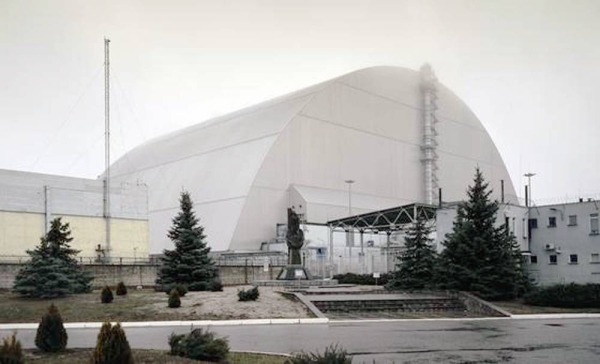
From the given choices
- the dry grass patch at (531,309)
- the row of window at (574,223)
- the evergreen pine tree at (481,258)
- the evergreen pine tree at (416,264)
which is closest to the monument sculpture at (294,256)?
the evergreen pine tree at (416,264)

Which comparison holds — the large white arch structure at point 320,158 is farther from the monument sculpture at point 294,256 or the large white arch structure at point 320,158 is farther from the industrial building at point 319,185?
the monument sculpture at point 294,256

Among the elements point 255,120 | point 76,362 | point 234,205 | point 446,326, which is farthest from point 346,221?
point 76,362

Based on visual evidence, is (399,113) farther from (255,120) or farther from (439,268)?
(439,268)

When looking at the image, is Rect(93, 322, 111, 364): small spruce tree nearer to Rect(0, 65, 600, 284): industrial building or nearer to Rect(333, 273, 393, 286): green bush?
Rect(0, 65, 600, 284): industrial building

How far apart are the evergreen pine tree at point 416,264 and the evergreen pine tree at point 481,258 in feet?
7.70

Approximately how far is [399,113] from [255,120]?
1648 cm

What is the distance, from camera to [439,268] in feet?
109

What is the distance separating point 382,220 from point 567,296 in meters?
29.9

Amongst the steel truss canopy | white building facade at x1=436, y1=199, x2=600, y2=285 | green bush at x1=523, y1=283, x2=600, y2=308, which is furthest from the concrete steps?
the steel truss canopy

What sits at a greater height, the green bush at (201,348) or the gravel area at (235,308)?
the green bush at (201,348)

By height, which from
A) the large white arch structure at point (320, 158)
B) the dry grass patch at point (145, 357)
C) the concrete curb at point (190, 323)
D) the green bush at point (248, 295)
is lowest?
the concrete curb at point (190, 323)

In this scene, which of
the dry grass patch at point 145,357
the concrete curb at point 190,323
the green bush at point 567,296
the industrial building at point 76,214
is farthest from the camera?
the industrial building at point 76,214

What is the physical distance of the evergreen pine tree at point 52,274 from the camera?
29953mm

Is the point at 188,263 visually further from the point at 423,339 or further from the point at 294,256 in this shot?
the point at 423,339
